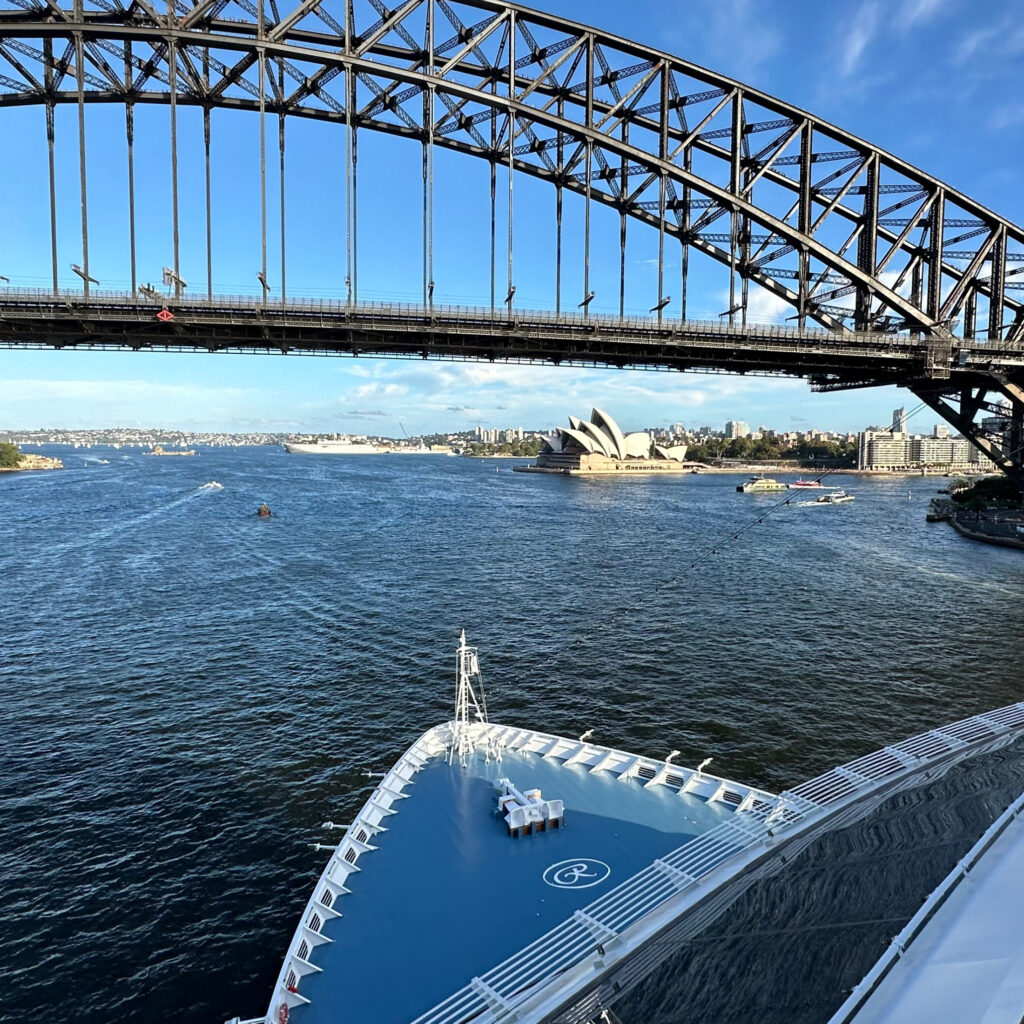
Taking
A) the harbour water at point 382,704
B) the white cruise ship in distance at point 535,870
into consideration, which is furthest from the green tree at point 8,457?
the white cruise ship in distance at point 535,870

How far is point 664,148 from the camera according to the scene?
35500mm

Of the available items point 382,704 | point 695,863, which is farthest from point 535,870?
point 382,704

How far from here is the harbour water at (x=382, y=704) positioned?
9.84m

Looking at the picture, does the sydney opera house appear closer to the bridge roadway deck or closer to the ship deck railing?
the bridge roadway deck

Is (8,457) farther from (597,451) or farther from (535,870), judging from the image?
(535,870)

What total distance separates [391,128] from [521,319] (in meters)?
14.7

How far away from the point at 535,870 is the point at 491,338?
2500cm

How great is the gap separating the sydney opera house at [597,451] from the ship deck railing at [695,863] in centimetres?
13239

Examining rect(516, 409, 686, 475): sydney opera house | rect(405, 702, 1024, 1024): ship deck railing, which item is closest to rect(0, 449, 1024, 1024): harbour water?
rect(405, 702, 1024, 1024): ship deck railing

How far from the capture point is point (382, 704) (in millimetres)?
20344

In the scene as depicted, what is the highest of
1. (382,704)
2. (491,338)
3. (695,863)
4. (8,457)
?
(491,338)

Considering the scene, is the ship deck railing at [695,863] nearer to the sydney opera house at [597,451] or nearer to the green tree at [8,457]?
the sydney opera house at [597,451]

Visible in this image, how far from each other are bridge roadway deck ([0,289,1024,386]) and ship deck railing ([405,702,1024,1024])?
74.4 feet

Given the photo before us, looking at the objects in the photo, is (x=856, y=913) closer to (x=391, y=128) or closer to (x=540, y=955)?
(x=540, y=955)
